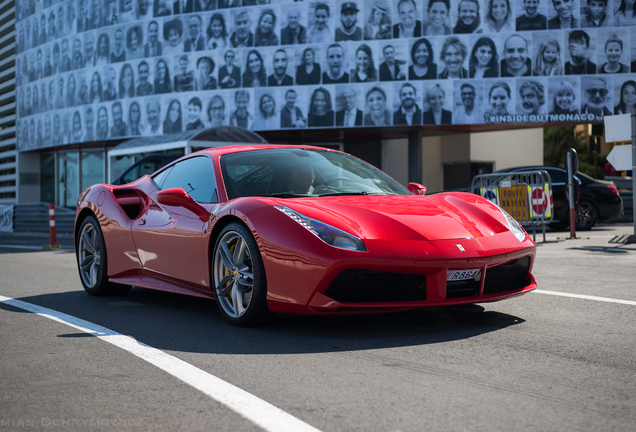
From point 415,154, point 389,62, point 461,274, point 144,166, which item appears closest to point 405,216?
point 461,274

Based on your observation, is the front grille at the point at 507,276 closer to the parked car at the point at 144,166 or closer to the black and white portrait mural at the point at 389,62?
the parked car at the point at 144,166

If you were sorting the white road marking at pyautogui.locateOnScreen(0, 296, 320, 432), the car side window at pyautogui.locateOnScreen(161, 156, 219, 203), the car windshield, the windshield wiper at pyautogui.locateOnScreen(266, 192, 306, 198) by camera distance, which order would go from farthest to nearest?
the car side window at pyautogui.locateOnScreen(161, 156, 219, 203), the car windshield, the windshield wiper at pyautogui.locateOnScreen(266, 192, 306, 198), the white road marking at pyautogui.locateOnScreen(0, 296, 320, 432)

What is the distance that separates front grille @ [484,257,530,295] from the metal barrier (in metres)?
7.86

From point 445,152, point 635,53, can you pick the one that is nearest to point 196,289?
point 635,53

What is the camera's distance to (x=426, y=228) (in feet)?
13.3

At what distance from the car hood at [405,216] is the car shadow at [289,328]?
1.93 feet

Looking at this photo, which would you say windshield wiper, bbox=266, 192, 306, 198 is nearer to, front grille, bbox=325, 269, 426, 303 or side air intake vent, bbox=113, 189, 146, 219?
front grille, bbox=325, 269, 426, 303

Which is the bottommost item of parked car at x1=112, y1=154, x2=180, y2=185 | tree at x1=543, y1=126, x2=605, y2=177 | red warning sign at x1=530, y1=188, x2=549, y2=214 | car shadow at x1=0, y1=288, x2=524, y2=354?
car shadow at x1=0, y1=288, x2=524, y2=354

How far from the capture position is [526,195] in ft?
40.5

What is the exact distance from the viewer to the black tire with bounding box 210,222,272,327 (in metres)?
4.16

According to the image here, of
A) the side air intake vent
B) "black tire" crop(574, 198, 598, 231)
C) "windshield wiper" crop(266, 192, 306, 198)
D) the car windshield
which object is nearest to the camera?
"windshield wiper" crop(266, 192, 306, 198)

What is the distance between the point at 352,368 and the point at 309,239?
0.90 metres

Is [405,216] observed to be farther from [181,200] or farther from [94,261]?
[94,261]

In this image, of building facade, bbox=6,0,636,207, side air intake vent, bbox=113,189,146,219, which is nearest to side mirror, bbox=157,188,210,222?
side air intake vent, bbox=113,189,146,219
